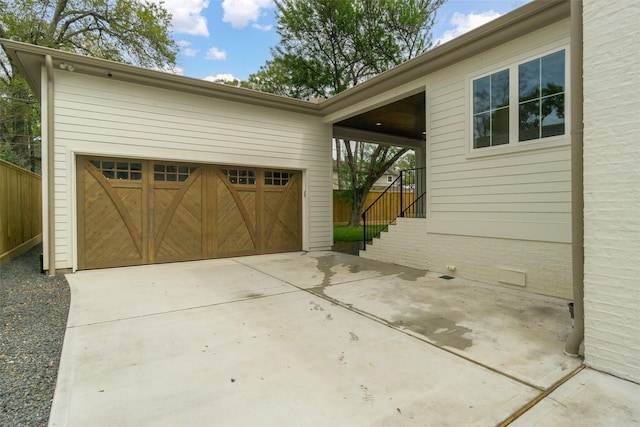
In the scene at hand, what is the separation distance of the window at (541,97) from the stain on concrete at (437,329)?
2.91m

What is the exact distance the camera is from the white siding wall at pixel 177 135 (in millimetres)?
5449

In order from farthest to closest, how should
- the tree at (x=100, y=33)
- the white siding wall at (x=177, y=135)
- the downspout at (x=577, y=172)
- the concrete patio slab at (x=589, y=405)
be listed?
the tree at (x=100, y=33) → the white siding wall at (x=177, y=135) → the downspout at (x=577, y=172) → the concrete patio slab at (x=589, y=405)

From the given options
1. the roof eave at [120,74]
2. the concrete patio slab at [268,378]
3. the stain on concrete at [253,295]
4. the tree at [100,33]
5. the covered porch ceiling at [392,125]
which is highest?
the tree at [100,33]

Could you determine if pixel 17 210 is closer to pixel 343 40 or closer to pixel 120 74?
pixel 120 74

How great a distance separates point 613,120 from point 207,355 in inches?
134

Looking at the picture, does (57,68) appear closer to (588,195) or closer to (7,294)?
(7,294)

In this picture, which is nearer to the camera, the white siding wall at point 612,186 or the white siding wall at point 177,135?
the white siding wall at point 612,186

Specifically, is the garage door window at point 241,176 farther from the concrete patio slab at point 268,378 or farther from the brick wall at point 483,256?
the concrete patio slab at point 268,378

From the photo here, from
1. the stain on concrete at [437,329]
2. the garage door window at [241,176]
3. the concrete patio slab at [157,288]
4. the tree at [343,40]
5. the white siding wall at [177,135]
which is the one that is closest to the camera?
the stain on concrete at [437,329]

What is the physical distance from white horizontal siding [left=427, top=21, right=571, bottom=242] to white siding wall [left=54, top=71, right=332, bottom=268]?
323cm

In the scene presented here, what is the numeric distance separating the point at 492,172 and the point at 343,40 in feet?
34.7

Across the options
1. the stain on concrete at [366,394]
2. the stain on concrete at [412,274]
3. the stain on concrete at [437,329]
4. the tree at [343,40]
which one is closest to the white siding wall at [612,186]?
the stain on concrete at [437,329]

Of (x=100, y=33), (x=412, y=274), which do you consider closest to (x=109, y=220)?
(x=412, y=274)

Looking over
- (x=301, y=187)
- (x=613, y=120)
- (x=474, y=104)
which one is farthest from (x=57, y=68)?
(x=613, y=120)
